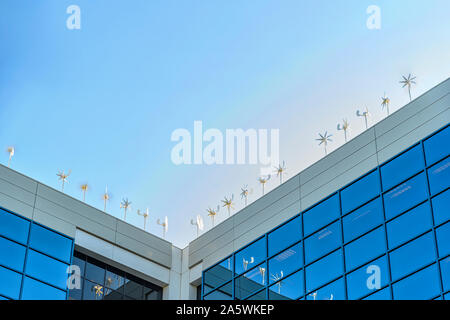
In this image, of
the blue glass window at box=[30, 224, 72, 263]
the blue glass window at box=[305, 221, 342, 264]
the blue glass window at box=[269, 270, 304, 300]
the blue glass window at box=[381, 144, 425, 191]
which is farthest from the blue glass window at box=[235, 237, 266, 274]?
the blue glass window at box=[30, 224, 72, 263]

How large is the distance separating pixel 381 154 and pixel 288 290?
217 inches

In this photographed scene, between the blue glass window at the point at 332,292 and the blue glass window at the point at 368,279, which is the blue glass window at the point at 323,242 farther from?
the blue glass window at the point at 368,279

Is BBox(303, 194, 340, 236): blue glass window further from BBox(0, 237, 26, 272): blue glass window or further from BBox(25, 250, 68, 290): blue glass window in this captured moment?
BBox(0, 237, 26, 272): blue glass window

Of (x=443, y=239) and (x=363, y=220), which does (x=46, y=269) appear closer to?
(x=363, y=220)

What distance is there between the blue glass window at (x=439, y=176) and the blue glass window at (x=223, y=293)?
30.7 ft

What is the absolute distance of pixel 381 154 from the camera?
2492cm

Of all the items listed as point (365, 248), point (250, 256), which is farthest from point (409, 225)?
point (250, 256)

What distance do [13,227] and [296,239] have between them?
969 centimetres

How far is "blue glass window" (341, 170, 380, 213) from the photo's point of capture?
24594mm

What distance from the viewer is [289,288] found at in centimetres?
2606

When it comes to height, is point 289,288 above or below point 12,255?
below

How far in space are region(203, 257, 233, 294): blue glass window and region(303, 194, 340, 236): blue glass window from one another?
13.3ft
